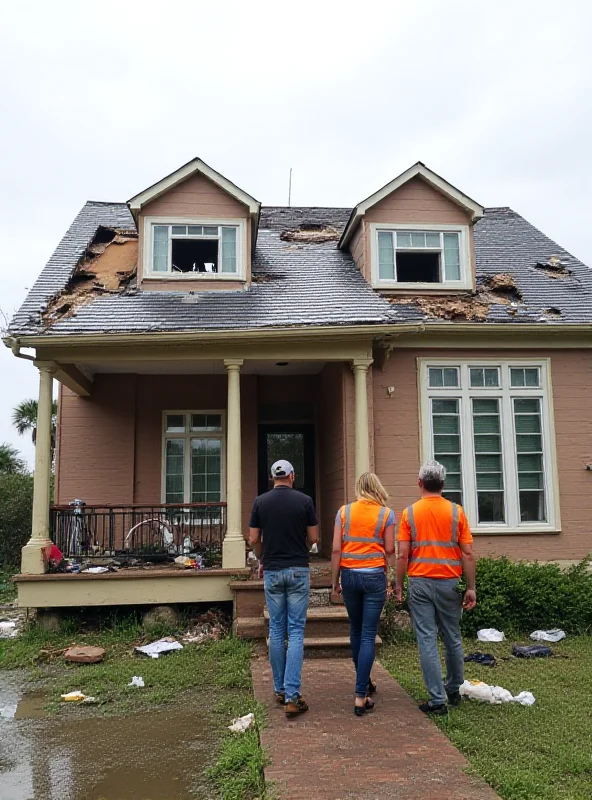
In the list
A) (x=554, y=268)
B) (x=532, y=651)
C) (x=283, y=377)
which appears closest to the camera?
(x=532, y=651)

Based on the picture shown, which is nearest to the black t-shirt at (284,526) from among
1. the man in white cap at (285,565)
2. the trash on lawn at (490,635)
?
the man in white cap at (285,565)

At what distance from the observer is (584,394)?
9.65 m

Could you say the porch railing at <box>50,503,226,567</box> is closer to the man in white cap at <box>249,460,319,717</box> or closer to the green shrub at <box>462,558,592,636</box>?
the green shrub at <box>462,558,592,636</box>

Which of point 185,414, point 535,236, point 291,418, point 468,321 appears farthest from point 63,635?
point 535,236

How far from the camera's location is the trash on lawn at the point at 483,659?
668cm

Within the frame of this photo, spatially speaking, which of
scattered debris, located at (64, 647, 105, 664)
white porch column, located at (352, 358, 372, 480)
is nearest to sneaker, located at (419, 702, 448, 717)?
scattered debris, located at (64, 647, 105, 664)

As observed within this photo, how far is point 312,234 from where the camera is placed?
41.7ft

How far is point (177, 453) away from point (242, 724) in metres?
6.47

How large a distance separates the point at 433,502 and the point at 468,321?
5007 mm

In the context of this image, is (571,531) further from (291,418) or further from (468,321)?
(291,418)

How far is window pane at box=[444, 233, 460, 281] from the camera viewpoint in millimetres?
10508

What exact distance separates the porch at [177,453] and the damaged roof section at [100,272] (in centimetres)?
92

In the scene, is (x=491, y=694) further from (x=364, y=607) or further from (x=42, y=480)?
(x=42, y=480)

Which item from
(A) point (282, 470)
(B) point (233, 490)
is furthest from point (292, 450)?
(A) point (282, 470)
